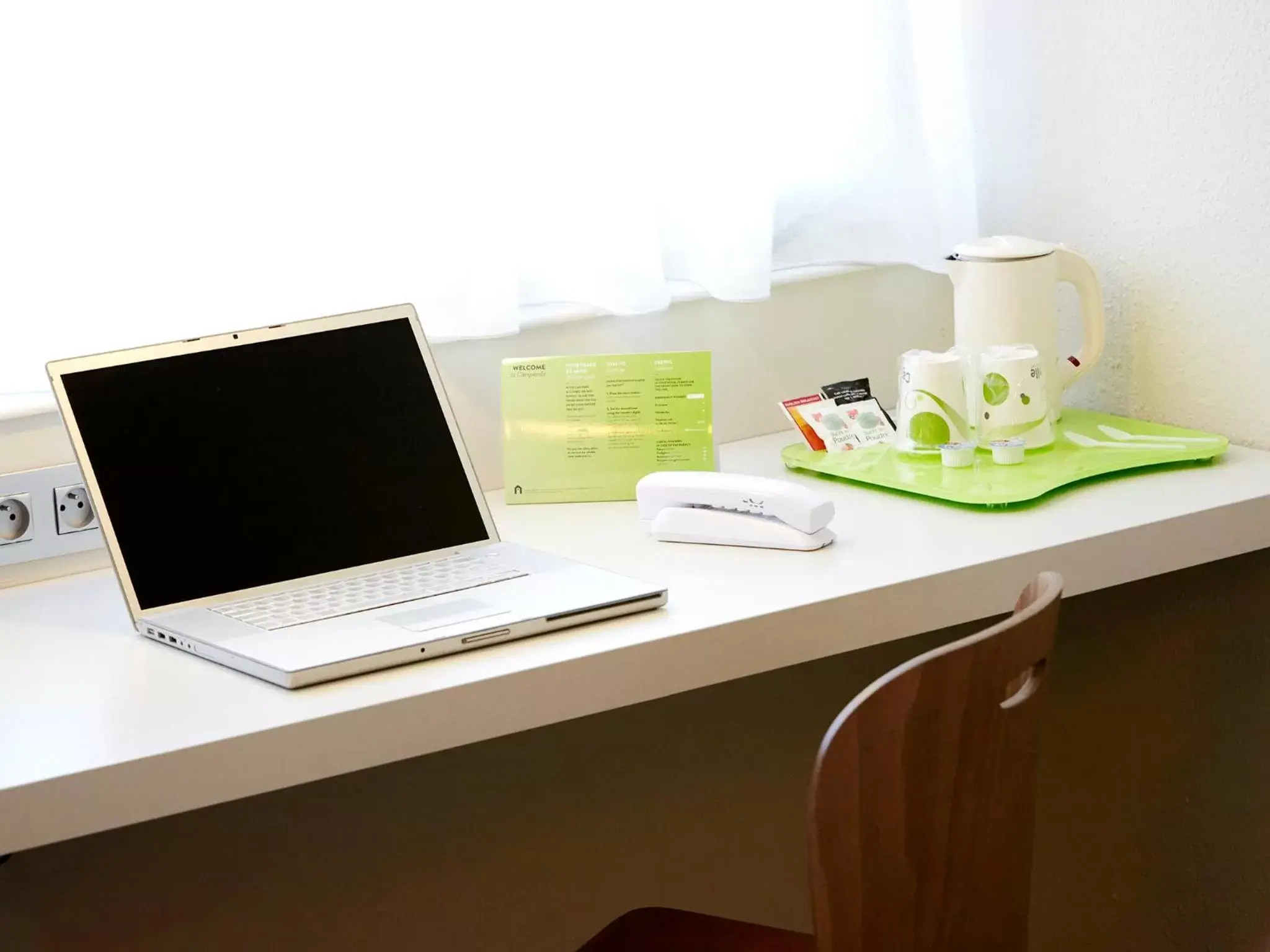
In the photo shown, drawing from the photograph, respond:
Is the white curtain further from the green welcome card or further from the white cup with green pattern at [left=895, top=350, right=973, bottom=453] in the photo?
the white cup with green pattern at [left=895, top=350, right=973, bottom=453]

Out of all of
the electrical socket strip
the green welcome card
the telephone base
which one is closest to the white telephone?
the telephone base

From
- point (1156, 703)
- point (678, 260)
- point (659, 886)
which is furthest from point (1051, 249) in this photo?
point (659, 886)

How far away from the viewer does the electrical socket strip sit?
1.25m

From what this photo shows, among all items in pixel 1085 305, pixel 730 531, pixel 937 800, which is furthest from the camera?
pixel 1085 305

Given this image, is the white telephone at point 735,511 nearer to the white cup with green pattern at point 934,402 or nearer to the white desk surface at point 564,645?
the white desk surface at point 564,645

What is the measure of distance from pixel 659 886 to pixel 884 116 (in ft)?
2.91

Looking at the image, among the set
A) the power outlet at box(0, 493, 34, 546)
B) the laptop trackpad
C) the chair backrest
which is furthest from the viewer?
the power outlet at box(0, 493, 34, 546)

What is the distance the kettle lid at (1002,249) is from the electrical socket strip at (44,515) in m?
0.88

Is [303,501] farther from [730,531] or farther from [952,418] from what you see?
[952,418]

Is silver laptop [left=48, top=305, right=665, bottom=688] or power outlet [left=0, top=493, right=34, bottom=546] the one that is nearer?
silver laptop [left=48, top=305, right=665, bottom=688]

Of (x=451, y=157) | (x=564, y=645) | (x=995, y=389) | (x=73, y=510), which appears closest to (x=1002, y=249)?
(x=995, y=389)

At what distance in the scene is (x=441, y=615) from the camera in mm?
1018

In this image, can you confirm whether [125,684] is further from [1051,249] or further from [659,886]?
[1051,249]

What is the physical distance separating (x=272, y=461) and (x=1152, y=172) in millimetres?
903
